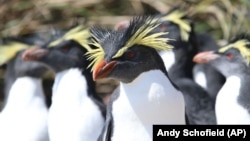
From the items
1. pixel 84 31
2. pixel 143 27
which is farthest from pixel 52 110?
pixel 143 27

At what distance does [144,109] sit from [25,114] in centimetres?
168

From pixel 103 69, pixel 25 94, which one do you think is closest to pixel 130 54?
pixel 103 69

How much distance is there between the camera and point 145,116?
5453 mm

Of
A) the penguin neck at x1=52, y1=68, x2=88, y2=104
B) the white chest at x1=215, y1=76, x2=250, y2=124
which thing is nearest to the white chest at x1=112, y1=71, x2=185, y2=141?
the white chest at x1=215, y1=76, x2=250, y2=124

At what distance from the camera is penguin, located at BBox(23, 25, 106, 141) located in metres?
6.32

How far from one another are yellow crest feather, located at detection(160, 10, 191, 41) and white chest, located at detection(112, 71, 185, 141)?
2.12 meters

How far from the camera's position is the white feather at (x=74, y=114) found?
20.7 feet

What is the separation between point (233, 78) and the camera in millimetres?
6543

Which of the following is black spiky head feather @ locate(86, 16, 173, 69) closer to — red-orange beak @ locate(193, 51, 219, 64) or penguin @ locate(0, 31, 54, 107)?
red-orange beak @ locate(193, 51, 219, 64)

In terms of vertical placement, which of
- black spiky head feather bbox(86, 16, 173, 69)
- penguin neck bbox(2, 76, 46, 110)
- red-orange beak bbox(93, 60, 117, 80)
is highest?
penguin neck bbox(2, 76, 46, 110)

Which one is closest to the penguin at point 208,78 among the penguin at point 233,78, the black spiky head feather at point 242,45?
the penguin at point 233,78

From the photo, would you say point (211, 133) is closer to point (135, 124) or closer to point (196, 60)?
point (135, 124)

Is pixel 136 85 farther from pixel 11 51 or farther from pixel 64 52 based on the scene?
pixel 11 51

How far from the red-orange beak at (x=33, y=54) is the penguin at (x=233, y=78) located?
1142 mm
